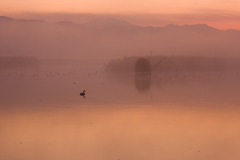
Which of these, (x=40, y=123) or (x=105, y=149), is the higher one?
(x=40, y=123)

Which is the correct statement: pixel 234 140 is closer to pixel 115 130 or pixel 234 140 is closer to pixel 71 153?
pixel 115 130

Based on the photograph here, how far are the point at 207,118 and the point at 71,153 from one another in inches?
165

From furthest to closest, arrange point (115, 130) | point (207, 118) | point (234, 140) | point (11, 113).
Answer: point (11, 113), point (207, 118), point (115, 130), point (234, 140)

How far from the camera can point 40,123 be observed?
387 inches

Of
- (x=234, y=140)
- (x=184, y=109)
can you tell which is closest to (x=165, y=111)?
(x=184, y=109)

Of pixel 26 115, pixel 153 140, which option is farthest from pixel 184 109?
pixel 153 140

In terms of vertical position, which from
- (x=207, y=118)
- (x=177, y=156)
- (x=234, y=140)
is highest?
(x=207, y=118)

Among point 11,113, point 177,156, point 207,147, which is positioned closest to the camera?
point 177,156

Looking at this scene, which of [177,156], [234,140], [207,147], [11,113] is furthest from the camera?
[11,113]

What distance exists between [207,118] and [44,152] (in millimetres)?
4321

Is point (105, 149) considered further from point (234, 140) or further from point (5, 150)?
point (234, 140)

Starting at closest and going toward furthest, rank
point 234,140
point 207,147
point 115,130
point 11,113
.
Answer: point 207,147
point 234,140
point 115,130
point 11,113

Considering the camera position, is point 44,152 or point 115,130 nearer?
point 44,152

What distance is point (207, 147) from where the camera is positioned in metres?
7.68
